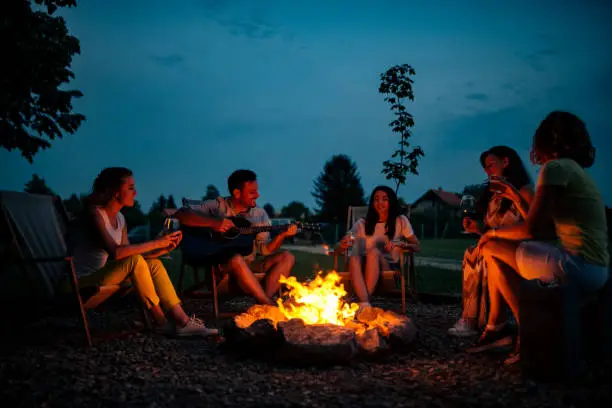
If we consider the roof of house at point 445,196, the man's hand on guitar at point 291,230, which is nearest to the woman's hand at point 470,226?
the man's hand on guitar at point 291,230

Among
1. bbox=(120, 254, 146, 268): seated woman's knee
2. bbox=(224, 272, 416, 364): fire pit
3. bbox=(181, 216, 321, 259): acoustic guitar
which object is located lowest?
bbox=(224, 272, 416, 364): fire pit

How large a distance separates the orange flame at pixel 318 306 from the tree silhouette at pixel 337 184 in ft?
127

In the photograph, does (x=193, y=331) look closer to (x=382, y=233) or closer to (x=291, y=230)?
(x=291, y=230)

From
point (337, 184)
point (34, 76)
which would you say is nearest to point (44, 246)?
point (34, 76)

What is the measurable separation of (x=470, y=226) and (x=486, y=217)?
35cm

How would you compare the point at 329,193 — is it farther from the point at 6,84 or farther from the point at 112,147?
the point at 112,147

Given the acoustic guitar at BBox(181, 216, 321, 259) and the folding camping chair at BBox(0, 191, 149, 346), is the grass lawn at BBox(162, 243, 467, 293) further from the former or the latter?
the folding camping chair at BBox(0, 191, 149, 346)

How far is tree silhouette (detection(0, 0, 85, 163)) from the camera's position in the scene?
12227mm

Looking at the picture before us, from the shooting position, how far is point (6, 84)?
12.7m

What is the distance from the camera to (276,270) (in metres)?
4.65

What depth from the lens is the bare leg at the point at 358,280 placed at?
450cm

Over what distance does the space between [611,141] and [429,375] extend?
74194mm

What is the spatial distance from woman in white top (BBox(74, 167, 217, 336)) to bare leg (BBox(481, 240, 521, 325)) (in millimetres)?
2133

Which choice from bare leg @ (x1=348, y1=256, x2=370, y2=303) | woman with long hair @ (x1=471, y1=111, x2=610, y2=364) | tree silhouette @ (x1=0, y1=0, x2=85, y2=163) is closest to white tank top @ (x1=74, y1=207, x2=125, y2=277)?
bare leg @ (x1=348, y1=256, x2=370, y2=303)
